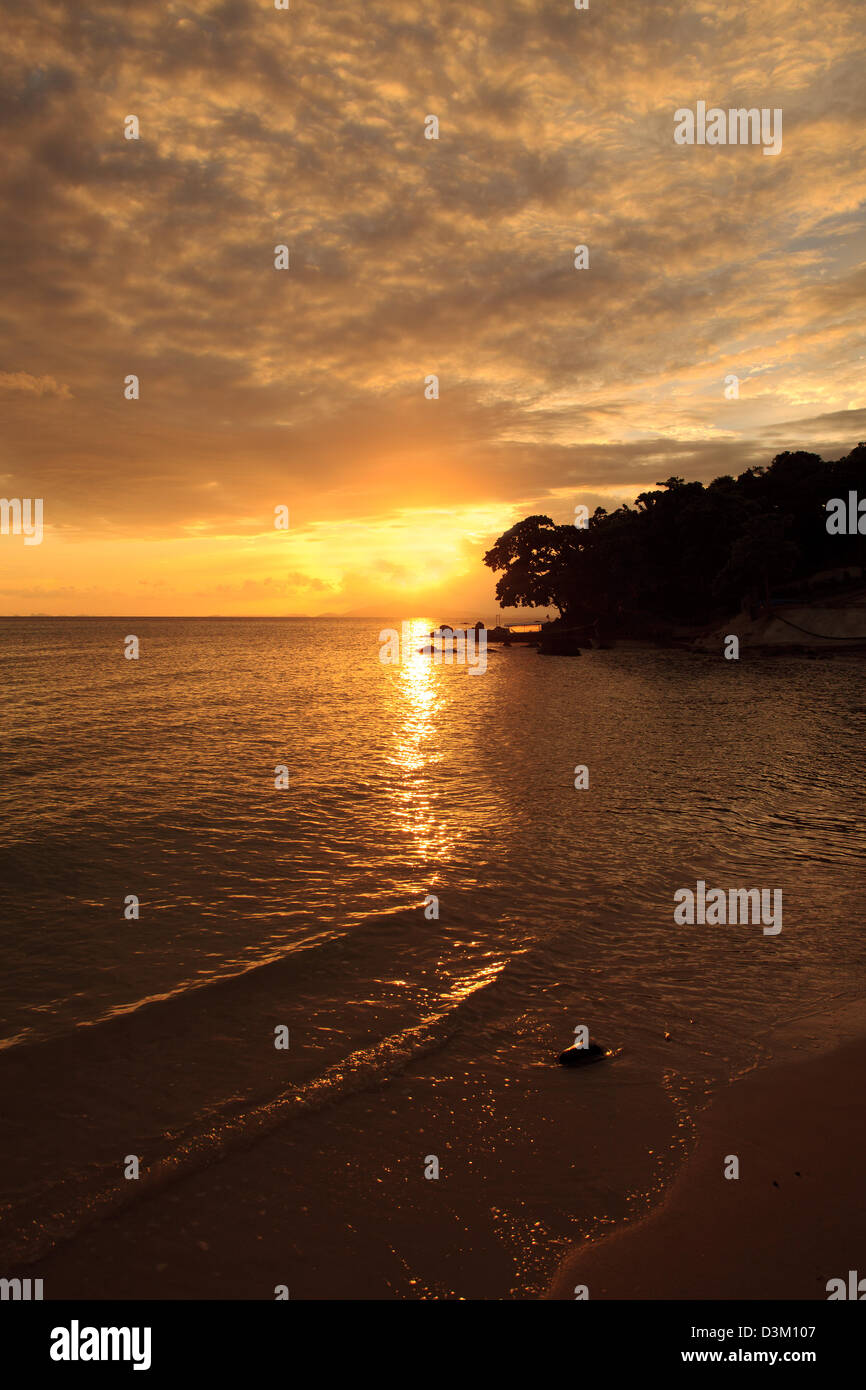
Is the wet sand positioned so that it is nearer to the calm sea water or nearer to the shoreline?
the shoreline

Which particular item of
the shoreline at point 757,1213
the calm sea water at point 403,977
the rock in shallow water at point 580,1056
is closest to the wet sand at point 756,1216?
the shoreline at point 757,1213

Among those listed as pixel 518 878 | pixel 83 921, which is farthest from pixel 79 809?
pixel 518 878

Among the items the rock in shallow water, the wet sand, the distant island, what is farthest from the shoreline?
the distant island

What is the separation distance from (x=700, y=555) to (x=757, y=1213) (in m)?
104

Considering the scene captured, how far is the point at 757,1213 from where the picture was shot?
17.9 feet

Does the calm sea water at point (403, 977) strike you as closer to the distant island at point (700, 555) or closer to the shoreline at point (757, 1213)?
the shoreline at point (757, 1213)

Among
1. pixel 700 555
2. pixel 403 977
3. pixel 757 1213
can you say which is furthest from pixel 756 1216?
pixel 700 555

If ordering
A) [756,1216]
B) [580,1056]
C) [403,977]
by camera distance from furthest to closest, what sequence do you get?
[403,977] < [580,1056] < [756,1216]

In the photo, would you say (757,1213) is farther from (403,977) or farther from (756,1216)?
(403,977)

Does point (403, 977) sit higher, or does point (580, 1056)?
point (580, 1056)

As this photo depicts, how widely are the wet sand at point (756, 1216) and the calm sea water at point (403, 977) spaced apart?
325mm

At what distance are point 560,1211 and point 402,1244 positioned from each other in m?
1.30

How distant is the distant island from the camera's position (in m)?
86.6
